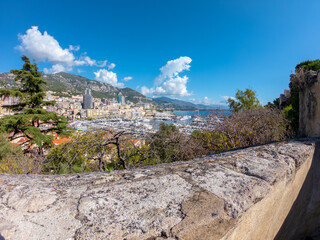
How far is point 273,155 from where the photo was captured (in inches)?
51.3

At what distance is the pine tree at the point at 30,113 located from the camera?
30.9 feet

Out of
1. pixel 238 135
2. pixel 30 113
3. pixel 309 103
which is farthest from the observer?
pixel 30 113

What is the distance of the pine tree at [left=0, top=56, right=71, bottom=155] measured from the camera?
9.43 metres

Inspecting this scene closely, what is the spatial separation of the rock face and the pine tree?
11.2m

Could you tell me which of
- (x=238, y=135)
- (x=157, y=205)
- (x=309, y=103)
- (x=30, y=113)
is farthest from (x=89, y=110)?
(x=157, y=205)

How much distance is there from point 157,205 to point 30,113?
13.5m

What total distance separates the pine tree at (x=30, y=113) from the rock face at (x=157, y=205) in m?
11.2

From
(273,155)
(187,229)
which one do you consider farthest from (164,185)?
(273,155)

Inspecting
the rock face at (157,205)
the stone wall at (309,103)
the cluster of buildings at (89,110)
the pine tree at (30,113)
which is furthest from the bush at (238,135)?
the pine tree at (30,113)

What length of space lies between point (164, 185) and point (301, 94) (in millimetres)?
2557

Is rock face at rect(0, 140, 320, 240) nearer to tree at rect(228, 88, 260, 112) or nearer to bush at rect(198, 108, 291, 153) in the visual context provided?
bush at rect(198, 108, 291, 153)

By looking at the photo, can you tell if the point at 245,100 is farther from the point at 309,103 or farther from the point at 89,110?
the point at 89,110

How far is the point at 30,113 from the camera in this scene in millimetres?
10586

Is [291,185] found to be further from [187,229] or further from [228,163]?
[187,229]
